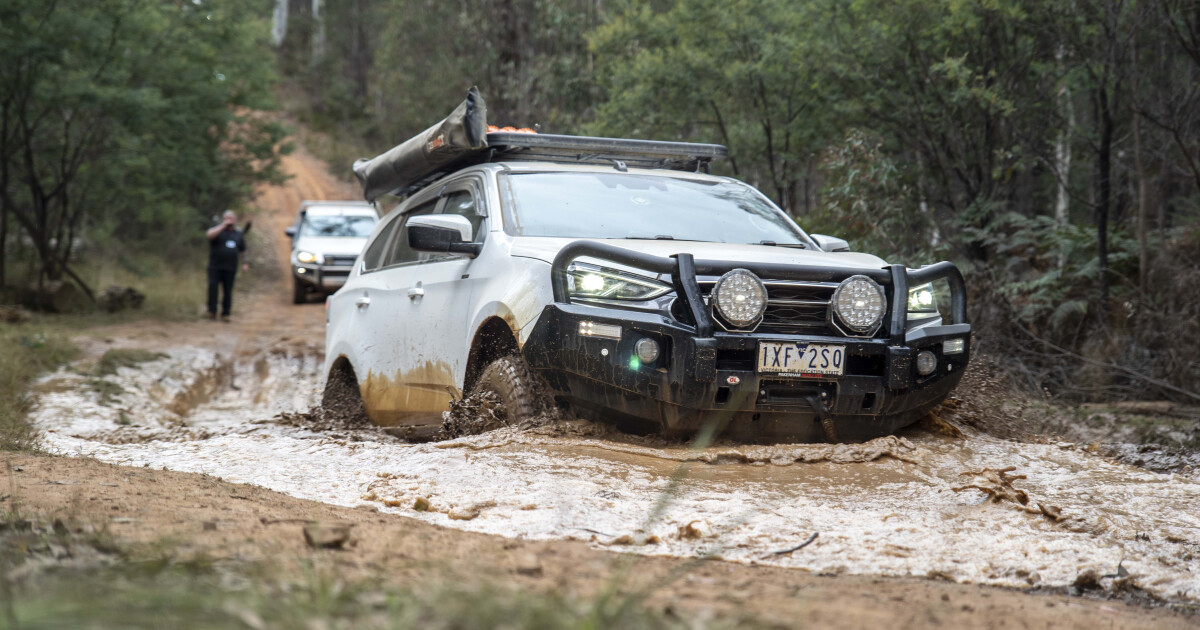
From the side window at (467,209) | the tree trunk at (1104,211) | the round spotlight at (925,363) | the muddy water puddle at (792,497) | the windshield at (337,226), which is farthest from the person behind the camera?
the windshield at (337,226)

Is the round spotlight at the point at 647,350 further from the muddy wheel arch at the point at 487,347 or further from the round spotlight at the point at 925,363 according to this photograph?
the round spotlight at the point at 925,363

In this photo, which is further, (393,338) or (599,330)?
(393,338)

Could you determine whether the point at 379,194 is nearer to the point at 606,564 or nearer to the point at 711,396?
the point at 711,396

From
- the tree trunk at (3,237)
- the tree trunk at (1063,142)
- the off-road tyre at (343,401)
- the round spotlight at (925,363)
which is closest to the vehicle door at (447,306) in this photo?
the off-road tyre at (343,401)

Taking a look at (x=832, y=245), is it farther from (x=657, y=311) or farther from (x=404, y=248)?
(x=404, y=248)

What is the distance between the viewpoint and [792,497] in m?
3.95

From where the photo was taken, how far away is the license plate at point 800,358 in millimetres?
4367

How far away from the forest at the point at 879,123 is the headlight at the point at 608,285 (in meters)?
2.86

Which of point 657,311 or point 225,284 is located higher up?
point 657,311

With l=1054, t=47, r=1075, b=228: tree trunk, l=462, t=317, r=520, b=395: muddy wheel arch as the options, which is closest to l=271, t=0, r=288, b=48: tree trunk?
l=1054, t=47, r=1075, b=228: tree trunk

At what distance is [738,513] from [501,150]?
324 centimetres

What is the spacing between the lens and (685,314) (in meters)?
4.39

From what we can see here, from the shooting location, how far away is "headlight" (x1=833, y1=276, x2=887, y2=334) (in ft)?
14.7

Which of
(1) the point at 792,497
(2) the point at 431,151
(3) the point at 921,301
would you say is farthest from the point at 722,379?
(2) the point at 431,151
